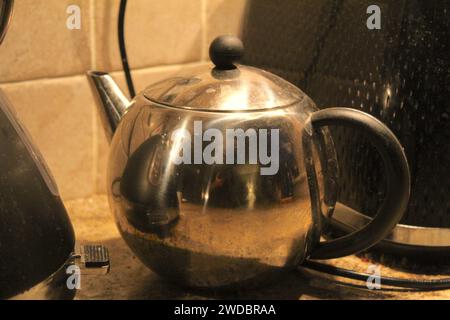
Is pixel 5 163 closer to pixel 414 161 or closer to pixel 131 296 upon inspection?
pixel 131 296

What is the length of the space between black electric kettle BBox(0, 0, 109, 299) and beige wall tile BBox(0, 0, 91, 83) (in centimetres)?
16

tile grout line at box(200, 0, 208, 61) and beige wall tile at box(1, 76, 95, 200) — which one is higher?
tile grout line at box(200, 0, 208, 61)

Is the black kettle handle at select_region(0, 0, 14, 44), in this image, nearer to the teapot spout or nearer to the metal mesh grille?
the teapot spout

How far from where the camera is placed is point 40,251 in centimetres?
A: 53

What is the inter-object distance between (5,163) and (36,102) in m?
0.23

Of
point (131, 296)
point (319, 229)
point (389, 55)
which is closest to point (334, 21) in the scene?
point (389, 55)

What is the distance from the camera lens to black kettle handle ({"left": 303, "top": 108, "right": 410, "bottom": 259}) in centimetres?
53

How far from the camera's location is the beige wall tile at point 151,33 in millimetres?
775

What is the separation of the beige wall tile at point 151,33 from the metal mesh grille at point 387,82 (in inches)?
7.7

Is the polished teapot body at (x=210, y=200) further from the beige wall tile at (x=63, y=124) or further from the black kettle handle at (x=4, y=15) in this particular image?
the beige wall tile at (x=63, y=124)

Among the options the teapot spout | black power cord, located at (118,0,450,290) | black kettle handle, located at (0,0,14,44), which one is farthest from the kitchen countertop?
black kettle handle, located at (0,0,14,44)

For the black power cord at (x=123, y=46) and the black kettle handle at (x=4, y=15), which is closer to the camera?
the black kettle handle at (x=4, y=15)

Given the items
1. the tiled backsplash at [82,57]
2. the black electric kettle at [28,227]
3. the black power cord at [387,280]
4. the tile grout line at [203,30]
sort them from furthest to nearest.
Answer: the tile grout line at [203,30]
the tiled backsplash at [82,57]
the black power cord at [387,280]
the black electric kettle at [28,227]

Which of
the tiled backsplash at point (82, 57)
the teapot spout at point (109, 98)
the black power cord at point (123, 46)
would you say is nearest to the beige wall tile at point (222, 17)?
the tiled backsplash at point (82, 57)
